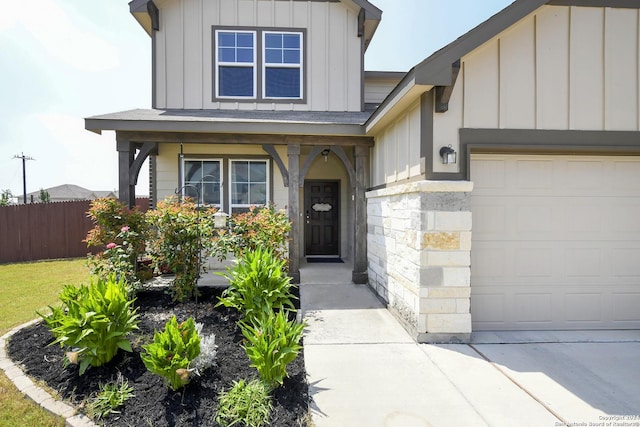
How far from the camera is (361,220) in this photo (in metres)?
6.64

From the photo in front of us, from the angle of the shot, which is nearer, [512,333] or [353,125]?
[512,333]

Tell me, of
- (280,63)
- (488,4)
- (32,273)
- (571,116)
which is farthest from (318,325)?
(488,4)

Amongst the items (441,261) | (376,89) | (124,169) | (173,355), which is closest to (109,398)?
(173,355)

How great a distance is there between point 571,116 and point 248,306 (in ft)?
14.6

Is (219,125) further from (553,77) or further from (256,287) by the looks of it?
(553,77)

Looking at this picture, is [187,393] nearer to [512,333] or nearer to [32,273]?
[512,333]

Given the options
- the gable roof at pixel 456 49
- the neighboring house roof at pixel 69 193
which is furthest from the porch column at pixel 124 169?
the neighboring house roof at pixel 69 193

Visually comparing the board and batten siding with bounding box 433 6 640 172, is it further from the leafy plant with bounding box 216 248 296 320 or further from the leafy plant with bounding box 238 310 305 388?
the leafy plant with bounding box 238 310 305 388

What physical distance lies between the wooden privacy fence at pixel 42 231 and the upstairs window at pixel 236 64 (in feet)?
16.8

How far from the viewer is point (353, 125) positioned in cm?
621

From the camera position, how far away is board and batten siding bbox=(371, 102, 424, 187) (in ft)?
13.8

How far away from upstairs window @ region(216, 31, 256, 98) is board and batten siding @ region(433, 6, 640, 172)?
5.06m

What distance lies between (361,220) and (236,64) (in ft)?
14.6

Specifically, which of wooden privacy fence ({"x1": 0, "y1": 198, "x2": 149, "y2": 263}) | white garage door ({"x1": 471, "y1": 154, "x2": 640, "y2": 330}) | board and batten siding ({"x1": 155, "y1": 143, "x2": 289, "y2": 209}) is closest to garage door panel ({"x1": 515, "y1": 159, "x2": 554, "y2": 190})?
white garage door ({"x1": 471, "y1": 154, "x2": 640, "y2": 330})
